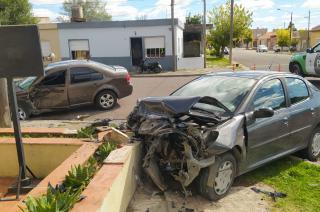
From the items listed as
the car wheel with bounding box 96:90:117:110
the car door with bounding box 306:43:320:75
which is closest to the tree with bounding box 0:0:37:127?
the car wheel with bounding box 96:90:117:110

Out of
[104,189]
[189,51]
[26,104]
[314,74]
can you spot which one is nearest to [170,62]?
[189,51]

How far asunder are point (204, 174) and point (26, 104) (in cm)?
705

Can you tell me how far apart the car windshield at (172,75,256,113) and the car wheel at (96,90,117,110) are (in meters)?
5.29

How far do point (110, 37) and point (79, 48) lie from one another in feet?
7.88

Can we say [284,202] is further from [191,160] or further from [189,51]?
[189,51]

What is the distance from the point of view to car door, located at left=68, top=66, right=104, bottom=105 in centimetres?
1036

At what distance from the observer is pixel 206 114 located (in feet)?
15.2

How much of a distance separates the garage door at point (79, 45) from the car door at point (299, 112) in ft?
67.9

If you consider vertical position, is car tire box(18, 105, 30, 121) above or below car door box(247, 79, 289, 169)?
below

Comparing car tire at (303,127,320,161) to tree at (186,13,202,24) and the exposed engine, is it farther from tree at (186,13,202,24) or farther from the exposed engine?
tree at (186,13,202,24)

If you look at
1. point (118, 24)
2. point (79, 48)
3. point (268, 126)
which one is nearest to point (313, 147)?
point (268, 126)

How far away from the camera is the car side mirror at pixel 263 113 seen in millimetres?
4785

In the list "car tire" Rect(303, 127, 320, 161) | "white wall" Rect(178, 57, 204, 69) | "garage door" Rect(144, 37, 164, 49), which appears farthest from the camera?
"white wall" Rect(178, 57, 204, 69)

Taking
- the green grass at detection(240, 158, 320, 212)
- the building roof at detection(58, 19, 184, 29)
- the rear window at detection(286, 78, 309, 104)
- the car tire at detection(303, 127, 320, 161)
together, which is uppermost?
the building roof at detection(58, 19, 184, 29)
